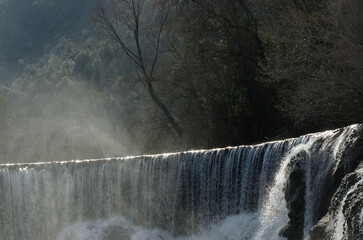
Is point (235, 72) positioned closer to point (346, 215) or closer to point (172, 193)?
point (172, 193)

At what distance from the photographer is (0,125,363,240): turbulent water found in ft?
49.2

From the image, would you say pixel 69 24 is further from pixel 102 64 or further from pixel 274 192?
pixel 274 192

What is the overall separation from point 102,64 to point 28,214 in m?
104

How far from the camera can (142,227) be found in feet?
71.0

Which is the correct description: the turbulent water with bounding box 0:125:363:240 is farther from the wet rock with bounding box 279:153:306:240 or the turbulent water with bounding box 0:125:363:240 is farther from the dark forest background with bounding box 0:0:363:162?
the dark forest background with bounding box 0:0:363:162

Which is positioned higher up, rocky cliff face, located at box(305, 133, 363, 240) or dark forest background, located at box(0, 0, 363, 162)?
dark forest background, located at box(0, 0, 363, 162)

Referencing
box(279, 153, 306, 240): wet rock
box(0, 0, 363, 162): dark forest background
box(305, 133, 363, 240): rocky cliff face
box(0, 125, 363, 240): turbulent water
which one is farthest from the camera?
box(0, 0, 363, 162): dark forest background

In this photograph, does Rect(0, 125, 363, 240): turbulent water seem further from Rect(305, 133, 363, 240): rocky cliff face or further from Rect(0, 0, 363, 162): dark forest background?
Rect(0, 0, 363, 162): dark forest background

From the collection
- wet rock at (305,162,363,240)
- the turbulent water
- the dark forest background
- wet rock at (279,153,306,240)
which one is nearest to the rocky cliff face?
wet rock at (305,162,363,240)

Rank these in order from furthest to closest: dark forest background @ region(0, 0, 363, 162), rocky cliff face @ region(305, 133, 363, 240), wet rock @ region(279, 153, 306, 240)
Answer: dark forest background @ region(0, 0, 363, 162) < wet rock @ region(279, 153, 306, 240) < rocky cliff face @ region(305, 133, 363, 240)

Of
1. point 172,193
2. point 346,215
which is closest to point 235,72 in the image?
point 172,193

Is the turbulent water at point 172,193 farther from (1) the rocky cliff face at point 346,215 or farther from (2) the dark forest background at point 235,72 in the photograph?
(2) the dark forest background at point 235,72

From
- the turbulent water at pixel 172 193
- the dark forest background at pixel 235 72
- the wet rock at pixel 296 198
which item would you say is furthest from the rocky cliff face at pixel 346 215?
the dark forest background at pixel 235 72

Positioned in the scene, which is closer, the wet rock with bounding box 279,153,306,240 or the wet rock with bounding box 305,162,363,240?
the wet rock with bounding box 305,162,363,240
